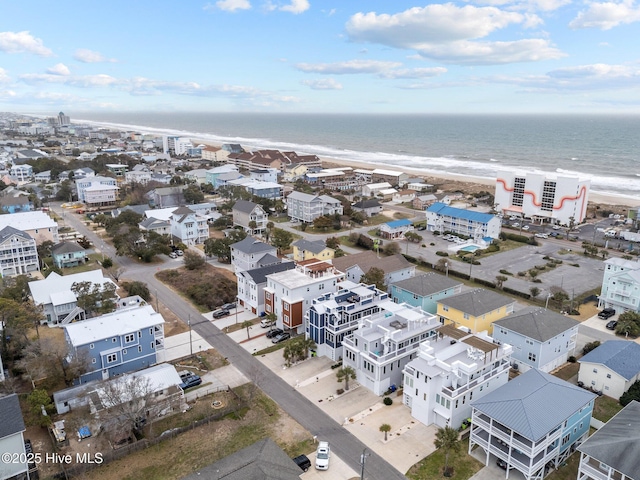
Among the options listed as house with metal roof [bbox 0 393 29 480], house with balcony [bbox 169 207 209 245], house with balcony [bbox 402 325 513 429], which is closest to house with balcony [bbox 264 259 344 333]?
house with balcony [bbox 402 325 513 429]

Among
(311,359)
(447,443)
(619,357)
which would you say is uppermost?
(619,357)

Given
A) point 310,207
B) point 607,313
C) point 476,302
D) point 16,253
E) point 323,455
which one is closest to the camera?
point 323,455

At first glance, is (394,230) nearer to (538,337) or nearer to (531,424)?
(538,337)

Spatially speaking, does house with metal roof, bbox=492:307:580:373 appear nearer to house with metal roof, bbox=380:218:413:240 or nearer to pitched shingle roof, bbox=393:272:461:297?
pitched shingle roof, bbox=393:272:461:297

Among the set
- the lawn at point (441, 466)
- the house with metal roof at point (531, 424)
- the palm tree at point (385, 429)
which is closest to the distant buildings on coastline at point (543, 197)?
the house with metal roof at point (531, 424)

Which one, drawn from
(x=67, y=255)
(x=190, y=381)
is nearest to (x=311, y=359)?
(x=190, y=381)

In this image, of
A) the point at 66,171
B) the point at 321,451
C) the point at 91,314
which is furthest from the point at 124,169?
the point at 321,451

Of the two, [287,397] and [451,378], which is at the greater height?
[451,378]
